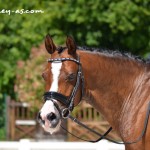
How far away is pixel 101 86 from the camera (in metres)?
5.63

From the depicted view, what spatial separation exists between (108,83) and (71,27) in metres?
12.9

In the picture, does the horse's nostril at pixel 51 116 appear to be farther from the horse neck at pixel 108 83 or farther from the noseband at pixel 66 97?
the horse neck at pixel 108 83

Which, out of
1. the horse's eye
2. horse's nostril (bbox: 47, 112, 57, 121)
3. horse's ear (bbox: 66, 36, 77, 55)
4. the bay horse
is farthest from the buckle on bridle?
horse's ear (bbox: 66, 36, 77, 55)

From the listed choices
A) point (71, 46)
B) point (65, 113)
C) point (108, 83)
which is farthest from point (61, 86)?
point (108, 83)

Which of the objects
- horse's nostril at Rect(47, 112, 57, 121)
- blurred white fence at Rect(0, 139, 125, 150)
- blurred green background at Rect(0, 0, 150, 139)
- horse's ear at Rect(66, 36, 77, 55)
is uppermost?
blurred green background at Rect(0, 0, 150, 139)

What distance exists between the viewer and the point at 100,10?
57.4 ft

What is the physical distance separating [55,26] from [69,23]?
1.40 feet

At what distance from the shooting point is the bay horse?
5352mm

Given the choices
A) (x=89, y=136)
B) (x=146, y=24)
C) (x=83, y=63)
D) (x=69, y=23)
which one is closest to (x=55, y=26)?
(x=69, y=23)

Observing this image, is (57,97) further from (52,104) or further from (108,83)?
(108,83)

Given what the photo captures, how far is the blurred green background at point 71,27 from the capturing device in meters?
17.3

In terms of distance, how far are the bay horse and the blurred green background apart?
37.3ft

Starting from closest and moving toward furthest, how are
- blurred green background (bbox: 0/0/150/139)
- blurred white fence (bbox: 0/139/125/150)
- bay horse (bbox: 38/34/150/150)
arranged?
bay horse (bbox: 38/34/150/150), blurred white fence (bbox: 0/139/125/150), blurred green background (bbox: 0/0/150/139)

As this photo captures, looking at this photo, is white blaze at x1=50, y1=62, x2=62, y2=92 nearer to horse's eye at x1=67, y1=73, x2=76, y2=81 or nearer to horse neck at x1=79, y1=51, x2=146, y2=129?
horse's eye at x1=67, y1=73, x2=76, y2=81
